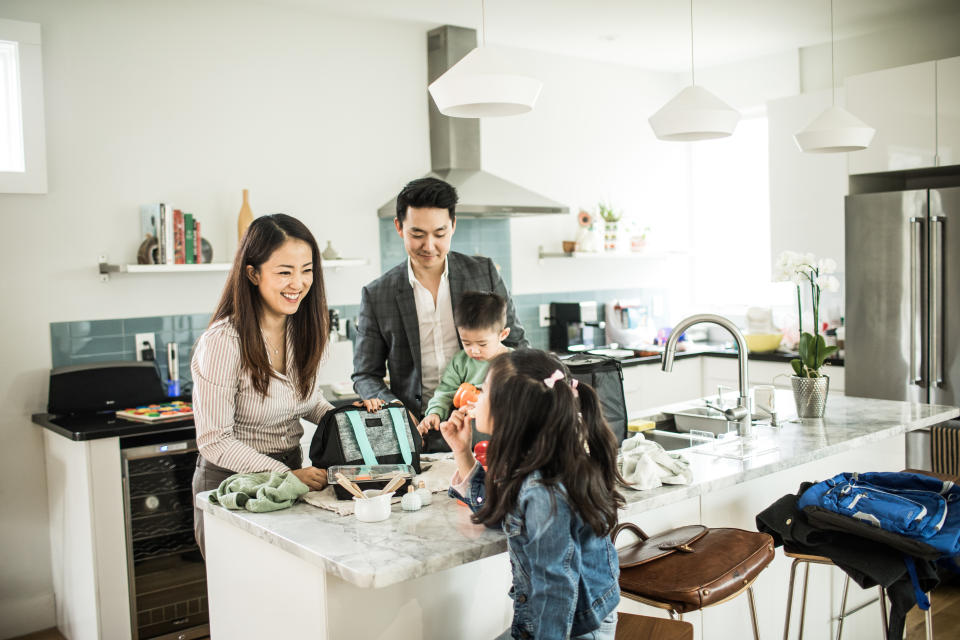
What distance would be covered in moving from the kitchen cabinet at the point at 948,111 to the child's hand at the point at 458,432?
11.7 feet

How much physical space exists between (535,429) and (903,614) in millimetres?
1275

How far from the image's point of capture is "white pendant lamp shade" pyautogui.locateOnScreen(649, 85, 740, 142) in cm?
271

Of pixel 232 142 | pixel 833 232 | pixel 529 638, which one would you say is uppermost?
pixel 232 142

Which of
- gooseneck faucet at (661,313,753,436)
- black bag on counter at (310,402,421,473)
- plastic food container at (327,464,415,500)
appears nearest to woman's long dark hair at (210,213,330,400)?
black bag on counter at (310,402,421,473)

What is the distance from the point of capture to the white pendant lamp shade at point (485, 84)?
215 centimetres

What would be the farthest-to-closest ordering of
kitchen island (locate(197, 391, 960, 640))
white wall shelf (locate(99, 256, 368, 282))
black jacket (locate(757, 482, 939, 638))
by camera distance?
1. white wall shelf (locate(99, 256, 368, 282))
2. black jacket (locate(757, 482, 939, 638))
3. kitchen island (locate(197, 391, 960, 640))

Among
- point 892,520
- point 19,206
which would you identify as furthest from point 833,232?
point 19,206

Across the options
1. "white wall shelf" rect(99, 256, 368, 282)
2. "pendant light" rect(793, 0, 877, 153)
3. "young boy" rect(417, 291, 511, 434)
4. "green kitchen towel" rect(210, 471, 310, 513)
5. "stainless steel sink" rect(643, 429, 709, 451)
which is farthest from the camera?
"white wall shelf" rect(99, 256, 368, 282)

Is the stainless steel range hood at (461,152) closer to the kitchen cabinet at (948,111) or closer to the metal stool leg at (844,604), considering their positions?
the kitchen cabinet at (948,111)

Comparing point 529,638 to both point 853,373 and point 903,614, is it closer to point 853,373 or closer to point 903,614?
point 903,614

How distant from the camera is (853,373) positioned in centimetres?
456

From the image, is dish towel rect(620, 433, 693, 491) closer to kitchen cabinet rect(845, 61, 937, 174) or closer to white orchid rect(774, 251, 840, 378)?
white orchid rect(774, 251, 840, 378)

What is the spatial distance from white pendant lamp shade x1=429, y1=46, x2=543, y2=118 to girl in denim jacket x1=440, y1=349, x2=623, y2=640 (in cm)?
77

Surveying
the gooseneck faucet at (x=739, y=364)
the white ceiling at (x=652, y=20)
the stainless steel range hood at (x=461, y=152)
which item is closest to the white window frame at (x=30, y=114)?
the white ceiling at (x=652, y=20)
